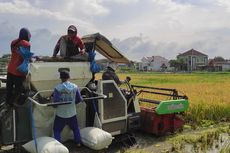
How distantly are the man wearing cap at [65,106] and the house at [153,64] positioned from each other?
12488cm

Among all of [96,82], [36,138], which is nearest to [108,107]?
[96,82]

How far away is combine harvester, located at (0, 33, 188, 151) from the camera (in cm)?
657

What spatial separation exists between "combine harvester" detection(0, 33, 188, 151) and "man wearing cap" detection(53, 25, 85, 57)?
0.27 metres

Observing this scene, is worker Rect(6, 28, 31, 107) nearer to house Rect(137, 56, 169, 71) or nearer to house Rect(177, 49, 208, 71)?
house Rect(177, 49, 208, 71)

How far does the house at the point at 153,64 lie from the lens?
133 metres

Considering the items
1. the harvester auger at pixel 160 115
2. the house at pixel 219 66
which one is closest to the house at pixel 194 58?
the house at pixel 219 66

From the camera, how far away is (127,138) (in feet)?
26.6

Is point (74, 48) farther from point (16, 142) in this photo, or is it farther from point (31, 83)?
point (16, 142)

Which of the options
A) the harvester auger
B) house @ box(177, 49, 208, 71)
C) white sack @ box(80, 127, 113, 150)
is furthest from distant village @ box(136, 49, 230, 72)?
white sack @ box(80, 127, 113, 150)

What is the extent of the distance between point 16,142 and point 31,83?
1148 millimetres

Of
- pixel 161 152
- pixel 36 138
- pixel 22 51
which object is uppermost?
pixel 22 51

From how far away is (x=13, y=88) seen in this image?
666cm

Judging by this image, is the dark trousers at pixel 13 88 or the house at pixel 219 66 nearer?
the dark trousers at pixel 13 88

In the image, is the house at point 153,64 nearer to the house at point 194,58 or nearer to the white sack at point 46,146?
the house at point 194,58
